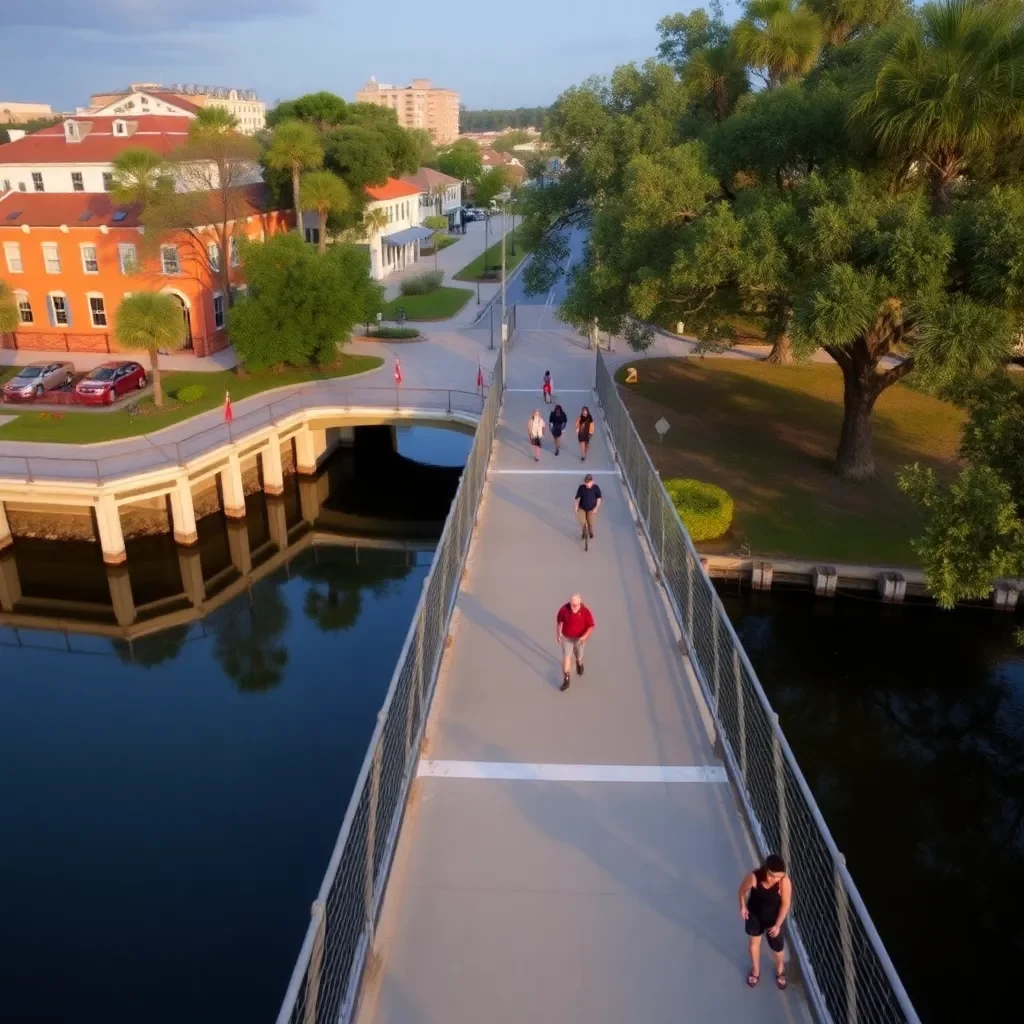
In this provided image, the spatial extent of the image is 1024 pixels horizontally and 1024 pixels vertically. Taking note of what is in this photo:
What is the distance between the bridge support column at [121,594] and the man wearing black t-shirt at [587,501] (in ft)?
44.4

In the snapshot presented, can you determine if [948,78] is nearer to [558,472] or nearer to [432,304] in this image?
[558,472]

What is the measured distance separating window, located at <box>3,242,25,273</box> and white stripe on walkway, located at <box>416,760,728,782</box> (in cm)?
3553

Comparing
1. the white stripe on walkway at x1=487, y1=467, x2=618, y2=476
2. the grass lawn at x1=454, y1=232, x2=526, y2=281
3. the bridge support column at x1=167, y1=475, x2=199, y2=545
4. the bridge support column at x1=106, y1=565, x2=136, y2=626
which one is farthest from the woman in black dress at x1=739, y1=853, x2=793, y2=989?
the grass lawn at x1=454, y1=232, x2=526, y2=281

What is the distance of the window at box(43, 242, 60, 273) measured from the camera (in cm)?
3516

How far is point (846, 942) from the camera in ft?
18.6

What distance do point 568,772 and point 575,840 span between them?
3.13ft

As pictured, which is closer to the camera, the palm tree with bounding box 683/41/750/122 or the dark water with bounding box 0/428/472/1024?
the dark water with bounding box 0/428/472/1024

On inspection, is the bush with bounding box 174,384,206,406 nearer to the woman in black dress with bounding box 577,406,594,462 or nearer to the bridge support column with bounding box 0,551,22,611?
the bridge support column with bounding box 0,551,22,611

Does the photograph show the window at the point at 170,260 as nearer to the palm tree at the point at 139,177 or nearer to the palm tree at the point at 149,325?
the palm tree at the point at 139,177

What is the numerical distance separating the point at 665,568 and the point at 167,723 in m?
10.9

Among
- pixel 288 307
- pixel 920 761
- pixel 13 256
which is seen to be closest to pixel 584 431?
pixel 920 761

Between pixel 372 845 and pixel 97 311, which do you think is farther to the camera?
pixel 97 311

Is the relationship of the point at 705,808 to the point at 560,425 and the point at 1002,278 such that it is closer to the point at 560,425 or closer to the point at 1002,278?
the point at 560,425

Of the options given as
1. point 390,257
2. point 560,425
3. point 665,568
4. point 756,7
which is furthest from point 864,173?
point 390,257
